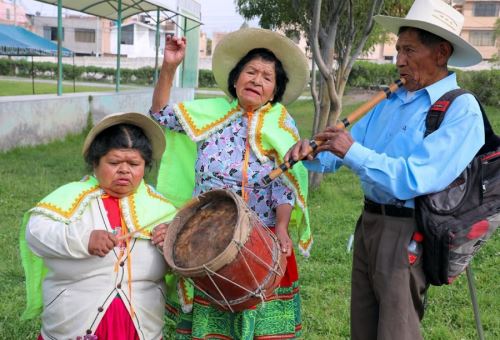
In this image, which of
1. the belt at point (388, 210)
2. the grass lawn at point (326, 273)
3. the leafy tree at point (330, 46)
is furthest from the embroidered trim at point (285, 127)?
the leafy tree at point (330, 46)

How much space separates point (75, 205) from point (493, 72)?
24177 millimetres

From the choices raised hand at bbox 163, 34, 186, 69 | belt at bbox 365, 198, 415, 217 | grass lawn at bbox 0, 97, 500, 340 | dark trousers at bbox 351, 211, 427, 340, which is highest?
raised hand at bbox 163, 34, 186, 69

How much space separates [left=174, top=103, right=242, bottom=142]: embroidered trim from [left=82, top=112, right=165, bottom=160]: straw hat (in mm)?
151

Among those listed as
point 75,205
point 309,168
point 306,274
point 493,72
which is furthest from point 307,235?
point 493,72

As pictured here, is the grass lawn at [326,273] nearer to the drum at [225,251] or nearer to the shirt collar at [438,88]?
the drum at [225,251]

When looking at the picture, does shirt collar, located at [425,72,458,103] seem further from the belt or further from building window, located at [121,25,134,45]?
building window, located at [121,25,134,45]

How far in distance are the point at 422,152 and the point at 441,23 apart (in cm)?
56

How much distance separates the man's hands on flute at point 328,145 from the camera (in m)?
2.55

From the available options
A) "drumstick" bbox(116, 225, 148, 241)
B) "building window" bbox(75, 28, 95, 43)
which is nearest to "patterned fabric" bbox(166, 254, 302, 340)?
"drumstick" bbox(116, 225, 148, 241)

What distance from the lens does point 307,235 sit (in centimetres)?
315

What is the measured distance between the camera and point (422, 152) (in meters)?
2.46

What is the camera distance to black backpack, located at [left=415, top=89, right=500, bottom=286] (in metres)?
2.53

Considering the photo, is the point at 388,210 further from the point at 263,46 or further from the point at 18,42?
the point at 18,42

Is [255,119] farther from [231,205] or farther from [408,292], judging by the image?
[408,292]
